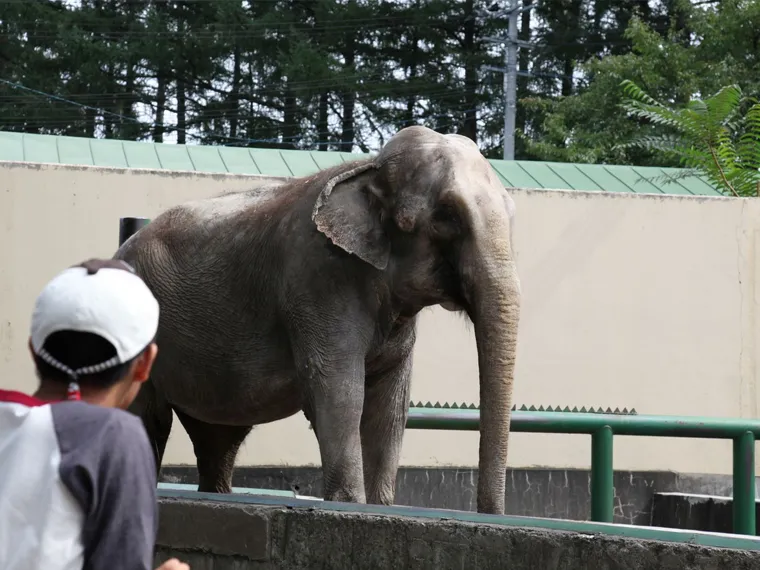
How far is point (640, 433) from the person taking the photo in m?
6.39

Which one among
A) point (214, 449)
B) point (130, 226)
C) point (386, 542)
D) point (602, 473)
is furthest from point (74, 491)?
point (130, 226)

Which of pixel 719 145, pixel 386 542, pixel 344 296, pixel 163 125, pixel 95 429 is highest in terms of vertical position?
pixel 163 125

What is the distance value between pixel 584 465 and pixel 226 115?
20.2 m

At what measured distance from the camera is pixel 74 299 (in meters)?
2.36

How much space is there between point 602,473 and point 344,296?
59.7 inches

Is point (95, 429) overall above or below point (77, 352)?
below

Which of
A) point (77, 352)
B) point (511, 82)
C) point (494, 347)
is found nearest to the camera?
point (77, 352)

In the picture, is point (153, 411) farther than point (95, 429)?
Yes

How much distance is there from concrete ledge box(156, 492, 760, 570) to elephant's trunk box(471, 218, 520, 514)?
27.6 inches

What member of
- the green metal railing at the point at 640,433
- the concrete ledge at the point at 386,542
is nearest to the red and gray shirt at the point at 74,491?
the concrete ledge at the point at 386,542

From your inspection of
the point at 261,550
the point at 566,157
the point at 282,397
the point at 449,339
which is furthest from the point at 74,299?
the point at 566,157

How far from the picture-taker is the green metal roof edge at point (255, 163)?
1352 centimetres

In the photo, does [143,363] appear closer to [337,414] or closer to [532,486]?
[337,414]

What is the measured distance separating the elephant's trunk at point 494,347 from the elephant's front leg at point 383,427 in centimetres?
91
